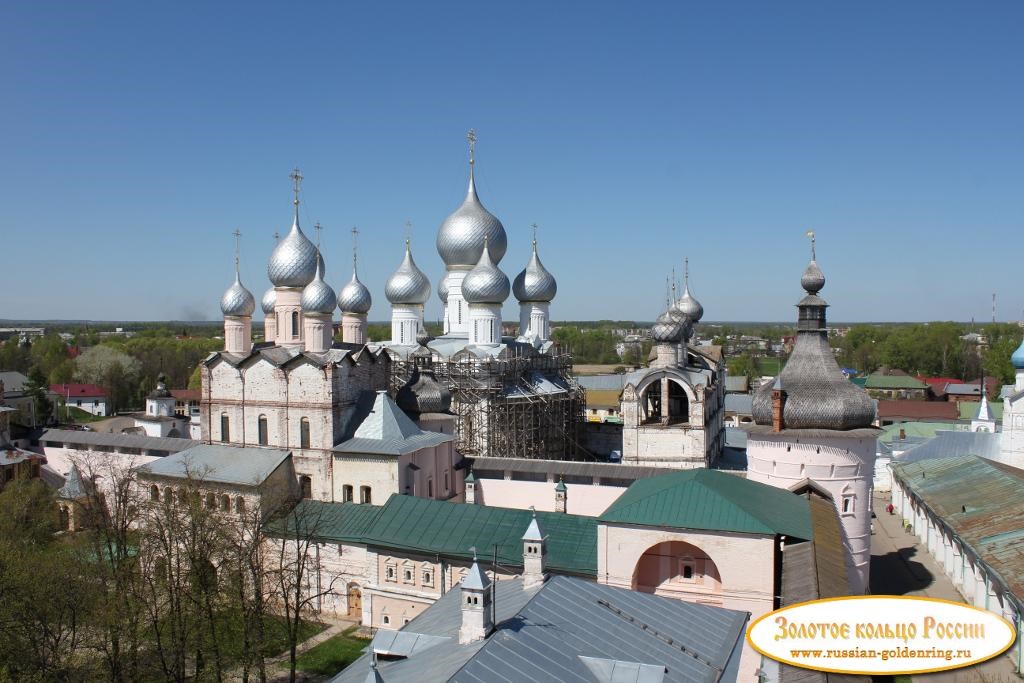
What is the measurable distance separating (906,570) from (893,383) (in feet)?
153

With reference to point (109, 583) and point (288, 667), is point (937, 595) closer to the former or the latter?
point (288, 667)

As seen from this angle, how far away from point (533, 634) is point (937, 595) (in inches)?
611

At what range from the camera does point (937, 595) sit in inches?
818

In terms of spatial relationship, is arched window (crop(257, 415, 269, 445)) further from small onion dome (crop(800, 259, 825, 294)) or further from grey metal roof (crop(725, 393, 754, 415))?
grey metal roof (crop(725, 393, 754, 415))

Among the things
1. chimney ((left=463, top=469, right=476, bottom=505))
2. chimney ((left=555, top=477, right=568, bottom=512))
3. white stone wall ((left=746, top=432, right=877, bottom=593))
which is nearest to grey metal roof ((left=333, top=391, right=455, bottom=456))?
chimney ((left=463, top=469, right=476, bottom=505))

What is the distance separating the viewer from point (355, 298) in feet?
111

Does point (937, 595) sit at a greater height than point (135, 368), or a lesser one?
lesser

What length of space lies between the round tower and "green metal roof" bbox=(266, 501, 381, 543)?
402 inches

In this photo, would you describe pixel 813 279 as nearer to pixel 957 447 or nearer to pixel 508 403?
pixel 508 403

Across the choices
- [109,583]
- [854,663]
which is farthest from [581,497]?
[854,663]

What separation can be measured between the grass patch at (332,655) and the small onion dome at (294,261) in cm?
1224

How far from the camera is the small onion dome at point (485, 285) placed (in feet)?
101

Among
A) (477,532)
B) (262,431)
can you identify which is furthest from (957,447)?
(262,431)

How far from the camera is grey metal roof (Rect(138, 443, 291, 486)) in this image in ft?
72.7
